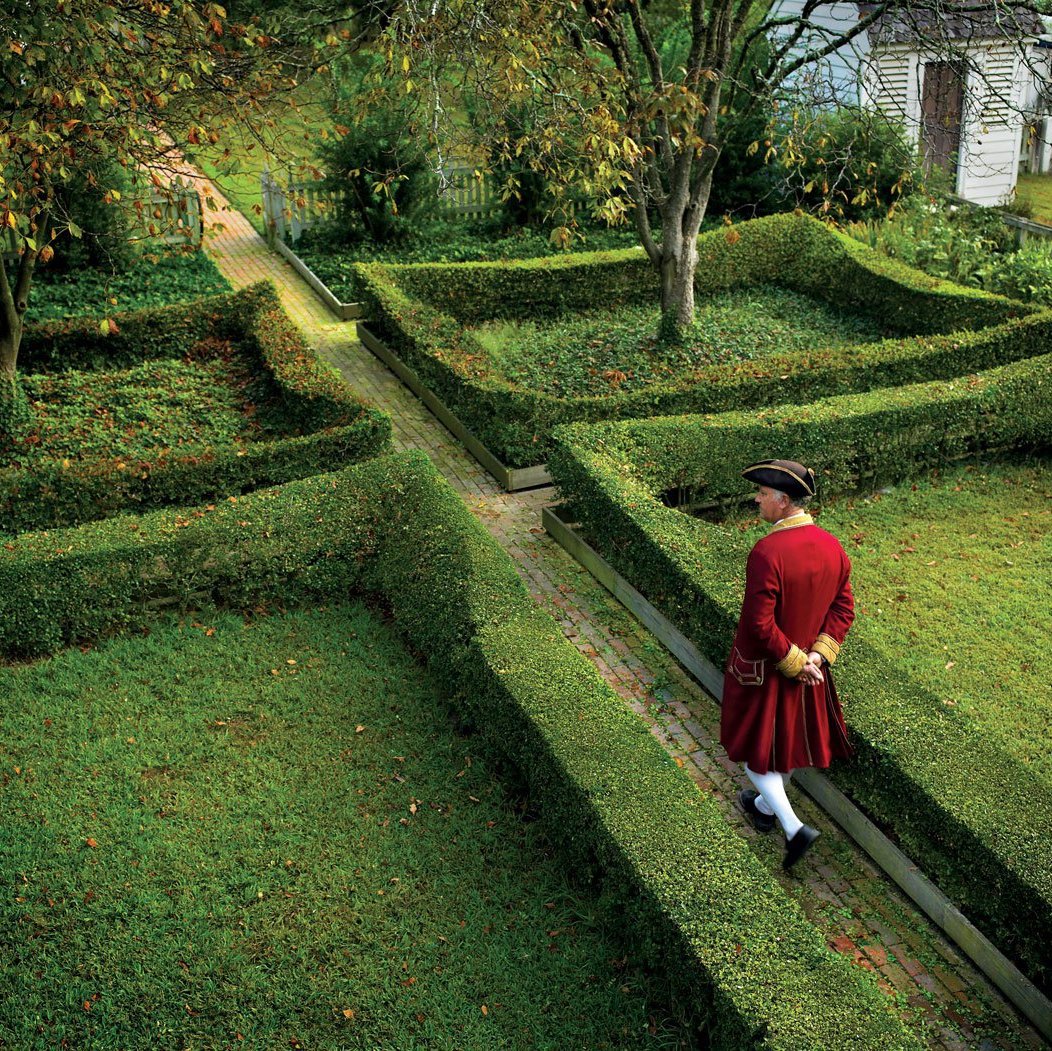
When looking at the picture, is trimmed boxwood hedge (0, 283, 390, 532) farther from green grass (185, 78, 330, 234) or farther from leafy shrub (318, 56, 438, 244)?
leafy shrub (318, 56, 438, 244)

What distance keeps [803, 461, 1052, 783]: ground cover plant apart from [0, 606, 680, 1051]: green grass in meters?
3.01

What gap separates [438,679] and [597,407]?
4.10m

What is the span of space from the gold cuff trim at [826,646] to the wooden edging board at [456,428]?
4704mm

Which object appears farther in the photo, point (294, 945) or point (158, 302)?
point (158, 302)

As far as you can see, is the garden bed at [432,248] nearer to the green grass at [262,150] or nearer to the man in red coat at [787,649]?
the green grass at [262,150]

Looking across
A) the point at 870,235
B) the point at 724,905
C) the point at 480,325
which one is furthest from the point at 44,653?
the point at 870,235

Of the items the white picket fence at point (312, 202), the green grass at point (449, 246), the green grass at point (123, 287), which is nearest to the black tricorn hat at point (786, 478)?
the green grass at point (123, 287)

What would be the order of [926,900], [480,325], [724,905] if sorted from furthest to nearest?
[480,325] → [926,900] → [724,905]

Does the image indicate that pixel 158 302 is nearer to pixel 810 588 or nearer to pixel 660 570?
pixel 660 570

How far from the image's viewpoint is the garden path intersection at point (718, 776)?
216 inches

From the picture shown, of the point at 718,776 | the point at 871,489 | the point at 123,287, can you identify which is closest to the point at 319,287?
the point at 123,287

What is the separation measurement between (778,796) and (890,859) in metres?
0.70

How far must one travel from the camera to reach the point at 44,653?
820 centimetres

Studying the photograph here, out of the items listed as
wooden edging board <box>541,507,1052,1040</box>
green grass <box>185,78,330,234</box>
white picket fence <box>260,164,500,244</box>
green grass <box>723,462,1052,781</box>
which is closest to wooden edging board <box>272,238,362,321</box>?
white picket fence <box>260,164,500,244</box>
